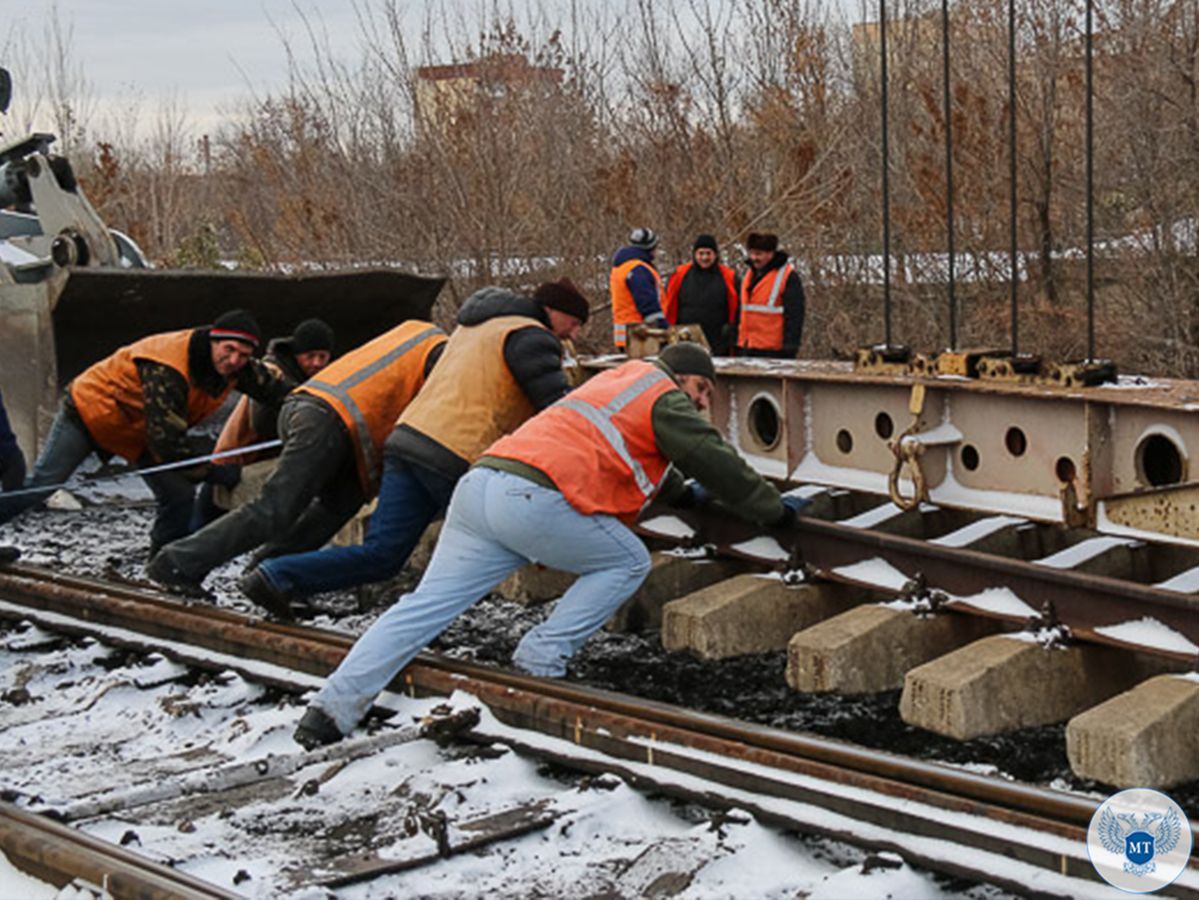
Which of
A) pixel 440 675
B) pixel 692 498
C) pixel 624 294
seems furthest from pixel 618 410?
pixel 624 294

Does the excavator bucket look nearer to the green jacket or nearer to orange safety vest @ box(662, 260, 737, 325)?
orange safety vest @ box(662, 260, 737, 325)

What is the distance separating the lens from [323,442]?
6.77 meters

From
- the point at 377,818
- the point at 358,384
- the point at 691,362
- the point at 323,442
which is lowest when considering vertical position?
the point at 377,818

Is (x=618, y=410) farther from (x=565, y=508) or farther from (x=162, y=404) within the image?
(x=162, y=404)

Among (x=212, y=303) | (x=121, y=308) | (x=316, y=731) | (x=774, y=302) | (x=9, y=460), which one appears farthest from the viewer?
(x=774, y=302)

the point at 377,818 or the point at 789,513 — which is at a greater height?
the point at 789,513

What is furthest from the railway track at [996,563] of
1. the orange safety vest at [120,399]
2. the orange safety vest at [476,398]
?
the orange safety vest at [120,399]

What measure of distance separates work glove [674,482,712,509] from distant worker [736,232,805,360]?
184 inches

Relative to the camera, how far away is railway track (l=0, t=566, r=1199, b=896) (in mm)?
3666

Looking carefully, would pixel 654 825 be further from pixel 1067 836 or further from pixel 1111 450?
pixel 1111 450

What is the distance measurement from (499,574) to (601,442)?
57 centimetres

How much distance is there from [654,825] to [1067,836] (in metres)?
1.06

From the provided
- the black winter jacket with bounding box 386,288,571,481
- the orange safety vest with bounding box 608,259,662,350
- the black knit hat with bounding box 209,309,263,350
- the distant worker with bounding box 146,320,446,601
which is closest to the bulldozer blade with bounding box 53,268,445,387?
the orange safety vest with bounding box 608,259,662,350

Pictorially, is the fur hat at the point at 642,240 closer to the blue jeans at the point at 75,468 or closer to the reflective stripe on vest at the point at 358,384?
the blue jeans at the point at 75,468
